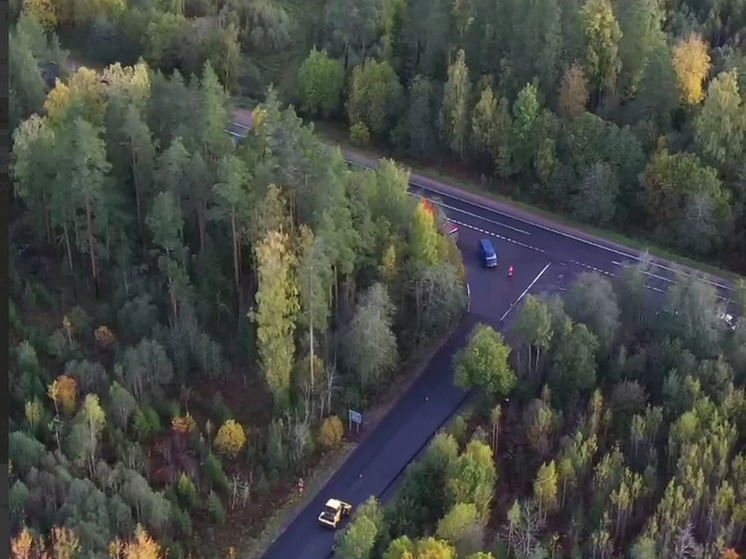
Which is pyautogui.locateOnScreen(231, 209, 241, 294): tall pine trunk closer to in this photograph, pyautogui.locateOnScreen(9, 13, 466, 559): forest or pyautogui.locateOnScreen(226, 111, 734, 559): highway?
pyautogui.locateOnScreen(9, 13, 466, 559): forest

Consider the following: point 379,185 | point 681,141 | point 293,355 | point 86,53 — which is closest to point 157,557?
point 293,355

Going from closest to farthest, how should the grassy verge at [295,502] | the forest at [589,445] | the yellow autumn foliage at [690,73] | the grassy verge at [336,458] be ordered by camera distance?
the forest at [589,445] < the grassy verge at [295,502] < the grassy verge at [336,458] < the yellow autumn foliage at [690,73]

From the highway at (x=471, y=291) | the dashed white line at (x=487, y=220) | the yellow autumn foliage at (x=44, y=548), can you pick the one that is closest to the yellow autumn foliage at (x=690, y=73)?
the highway at (x=471, y=291)

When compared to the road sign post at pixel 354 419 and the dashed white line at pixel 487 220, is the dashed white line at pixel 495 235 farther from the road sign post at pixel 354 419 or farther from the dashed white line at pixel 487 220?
the road sign post at pixel 354 419

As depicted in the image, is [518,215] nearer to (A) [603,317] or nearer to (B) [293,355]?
(A) [603,317]

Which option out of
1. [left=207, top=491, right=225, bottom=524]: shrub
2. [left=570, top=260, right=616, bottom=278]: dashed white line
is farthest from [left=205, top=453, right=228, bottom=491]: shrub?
[left=570, top=260, right=616, bottom=278]: dashed white line

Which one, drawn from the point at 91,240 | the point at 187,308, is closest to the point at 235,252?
the point at 187,308

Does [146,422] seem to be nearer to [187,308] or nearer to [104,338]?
[104,338]
